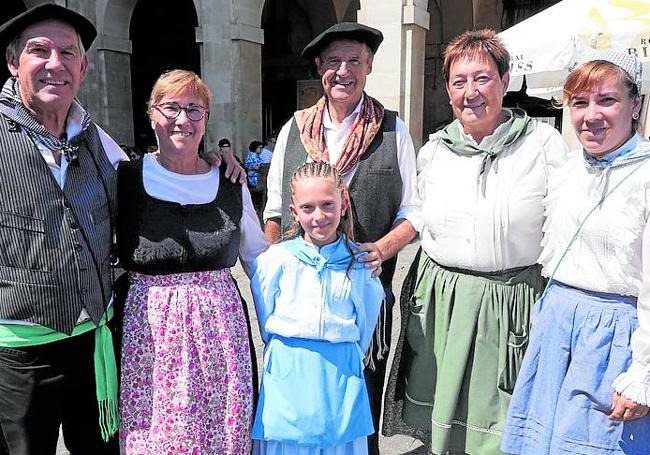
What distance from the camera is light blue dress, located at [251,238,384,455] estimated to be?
2.06m

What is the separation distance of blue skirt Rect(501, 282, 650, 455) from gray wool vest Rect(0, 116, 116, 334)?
1.64 meters

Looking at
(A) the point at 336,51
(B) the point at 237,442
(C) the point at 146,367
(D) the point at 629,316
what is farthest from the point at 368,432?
(A) the point at 336,51

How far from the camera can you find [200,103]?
209 cm

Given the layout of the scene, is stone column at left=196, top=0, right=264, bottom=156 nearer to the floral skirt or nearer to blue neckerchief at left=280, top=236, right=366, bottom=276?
blue neckerchief at left=280, top=236, right=366, bottom=276

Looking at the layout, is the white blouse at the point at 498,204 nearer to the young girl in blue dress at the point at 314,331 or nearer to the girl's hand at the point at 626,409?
the young girl in blue dress at the point at 314,331

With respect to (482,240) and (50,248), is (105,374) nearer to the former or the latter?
(50,248)

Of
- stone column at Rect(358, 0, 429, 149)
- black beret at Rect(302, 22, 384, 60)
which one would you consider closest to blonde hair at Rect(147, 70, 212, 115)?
black beret at Rect(302, 22, 384, 60)

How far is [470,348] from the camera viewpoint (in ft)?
7.52

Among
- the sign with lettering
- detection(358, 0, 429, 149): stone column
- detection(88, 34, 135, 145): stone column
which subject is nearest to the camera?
the sign with lettering

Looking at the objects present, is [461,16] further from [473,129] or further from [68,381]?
[68,381]

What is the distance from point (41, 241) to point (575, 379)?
6.24 feet

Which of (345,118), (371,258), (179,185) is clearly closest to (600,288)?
(371,258)

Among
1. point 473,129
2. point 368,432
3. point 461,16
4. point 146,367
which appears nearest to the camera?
point 146,367

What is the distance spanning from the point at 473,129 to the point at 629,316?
95cm
